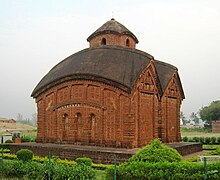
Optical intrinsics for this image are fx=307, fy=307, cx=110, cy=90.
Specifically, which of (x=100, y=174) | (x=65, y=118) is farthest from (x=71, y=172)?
(x=65, y=118)

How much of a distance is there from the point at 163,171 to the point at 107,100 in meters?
8.27

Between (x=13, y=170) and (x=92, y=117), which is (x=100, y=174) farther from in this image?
(x=92, y=117)

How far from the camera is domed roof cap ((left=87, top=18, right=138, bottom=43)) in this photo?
22.6m

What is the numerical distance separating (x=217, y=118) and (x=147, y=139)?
68.8 m

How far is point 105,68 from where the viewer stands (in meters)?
17.9

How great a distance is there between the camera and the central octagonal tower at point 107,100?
17.0m

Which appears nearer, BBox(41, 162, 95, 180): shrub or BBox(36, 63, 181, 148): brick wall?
BBox(41, 162, 95, 180): shrub

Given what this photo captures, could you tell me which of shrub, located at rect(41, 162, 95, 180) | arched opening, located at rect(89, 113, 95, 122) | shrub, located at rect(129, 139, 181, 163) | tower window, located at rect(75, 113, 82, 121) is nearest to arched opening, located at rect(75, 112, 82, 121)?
tower window, located at rect(75, 113, 82, 121)

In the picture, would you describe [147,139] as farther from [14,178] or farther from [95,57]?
[14,178]

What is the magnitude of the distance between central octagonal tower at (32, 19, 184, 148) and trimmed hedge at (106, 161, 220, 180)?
608 centimetres

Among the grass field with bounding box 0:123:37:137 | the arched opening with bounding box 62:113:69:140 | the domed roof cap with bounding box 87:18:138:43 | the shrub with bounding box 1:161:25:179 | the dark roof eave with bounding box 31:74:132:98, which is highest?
the domed roof cap with bounding box 87:18:138:43

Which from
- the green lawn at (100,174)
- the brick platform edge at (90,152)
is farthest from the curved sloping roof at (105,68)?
the green lawn at (100,174)

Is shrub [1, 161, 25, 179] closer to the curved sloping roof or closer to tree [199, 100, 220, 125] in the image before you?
the curved sloping roof

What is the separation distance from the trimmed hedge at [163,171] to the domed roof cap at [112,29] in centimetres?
1381
